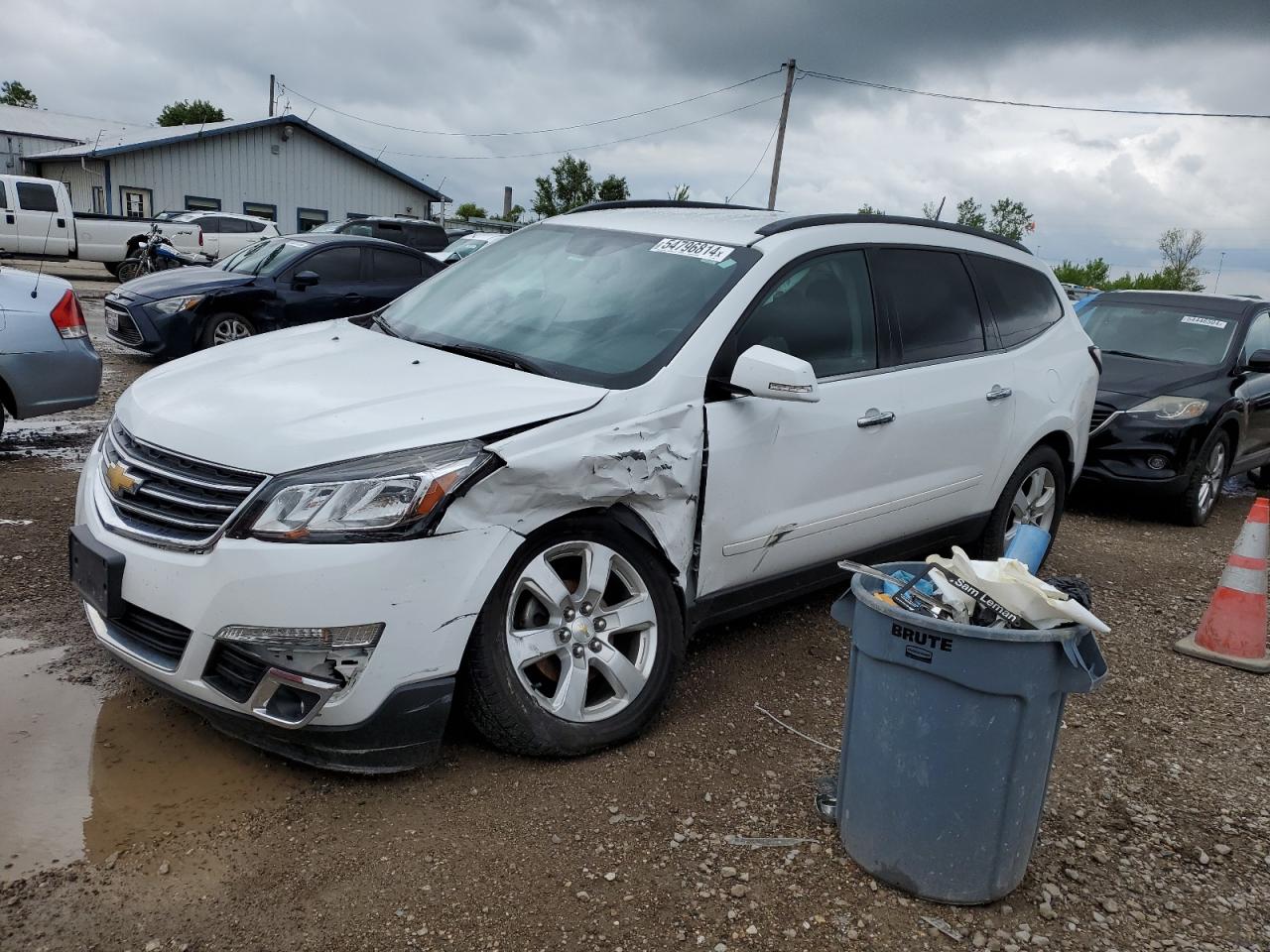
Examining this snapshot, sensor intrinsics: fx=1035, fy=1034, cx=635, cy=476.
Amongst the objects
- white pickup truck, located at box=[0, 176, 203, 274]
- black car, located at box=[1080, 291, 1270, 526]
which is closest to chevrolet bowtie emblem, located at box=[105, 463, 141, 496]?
black car, located at box=[1080, 291, 1270, 526]

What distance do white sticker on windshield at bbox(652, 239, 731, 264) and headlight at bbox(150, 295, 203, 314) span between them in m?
7.91

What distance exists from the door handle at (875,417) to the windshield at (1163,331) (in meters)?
5.21

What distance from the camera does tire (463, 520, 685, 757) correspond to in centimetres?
301

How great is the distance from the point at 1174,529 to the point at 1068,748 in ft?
15.1

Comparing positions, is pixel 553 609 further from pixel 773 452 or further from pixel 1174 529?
pixel 1174 529

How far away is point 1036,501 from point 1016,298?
1.06m

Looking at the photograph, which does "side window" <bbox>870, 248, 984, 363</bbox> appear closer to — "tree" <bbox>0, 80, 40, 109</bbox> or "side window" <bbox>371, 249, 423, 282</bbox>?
"side window" <bbox>371, 249, 423, 282</bbox>

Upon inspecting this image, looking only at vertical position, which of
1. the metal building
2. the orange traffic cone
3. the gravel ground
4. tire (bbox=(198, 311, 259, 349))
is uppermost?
the metal building

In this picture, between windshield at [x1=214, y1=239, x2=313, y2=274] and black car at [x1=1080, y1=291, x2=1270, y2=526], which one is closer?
black car at [x1=1080, y1=291, x2=1270, y2=526]

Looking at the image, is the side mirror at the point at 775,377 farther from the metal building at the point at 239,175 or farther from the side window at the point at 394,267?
the metal building at the point at 239,175

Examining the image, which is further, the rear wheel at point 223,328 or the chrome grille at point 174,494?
the rear wheel at point 223,328

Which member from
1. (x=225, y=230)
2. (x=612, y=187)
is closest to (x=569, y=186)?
(x=612, y=187)

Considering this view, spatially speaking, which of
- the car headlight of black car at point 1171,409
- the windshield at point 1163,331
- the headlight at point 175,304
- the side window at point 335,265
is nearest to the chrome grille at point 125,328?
the headlight at point 175,304

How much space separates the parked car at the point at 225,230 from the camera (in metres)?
23.5
